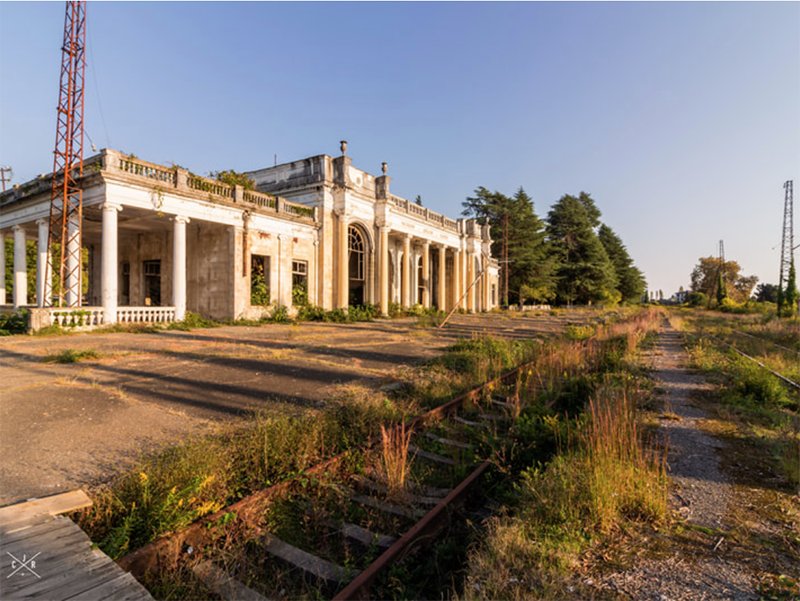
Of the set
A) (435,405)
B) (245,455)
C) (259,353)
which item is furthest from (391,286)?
(245,455)

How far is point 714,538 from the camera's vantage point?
2.78 m

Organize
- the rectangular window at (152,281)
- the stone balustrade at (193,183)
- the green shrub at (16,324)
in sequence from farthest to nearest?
the rectangular window at (152,281) → the stone balustrade at (193,183) → the green shrub at (16,324)

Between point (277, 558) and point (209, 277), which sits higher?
point (209, 277)

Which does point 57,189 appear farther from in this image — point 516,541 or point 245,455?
point 516,541

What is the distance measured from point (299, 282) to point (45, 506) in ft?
67.6

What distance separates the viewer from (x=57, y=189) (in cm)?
1548

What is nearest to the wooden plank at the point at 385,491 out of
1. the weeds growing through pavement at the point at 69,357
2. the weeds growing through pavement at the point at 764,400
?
the weeds growing through pavement at the point at 764,400

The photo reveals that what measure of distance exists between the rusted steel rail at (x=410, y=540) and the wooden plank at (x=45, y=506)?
2.04 metres

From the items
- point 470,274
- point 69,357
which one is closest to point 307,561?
point 69,357

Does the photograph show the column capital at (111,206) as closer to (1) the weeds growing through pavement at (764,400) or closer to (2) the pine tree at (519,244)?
(1) the weeds growing through pavement at (764,400)

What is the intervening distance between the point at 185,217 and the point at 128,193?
2300mm

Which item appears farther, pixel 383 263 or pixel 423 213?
pixel 423 213

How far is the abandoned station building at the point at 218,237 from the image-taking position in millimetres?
15383

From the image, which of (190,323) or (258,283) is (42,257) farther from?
(258,283)
